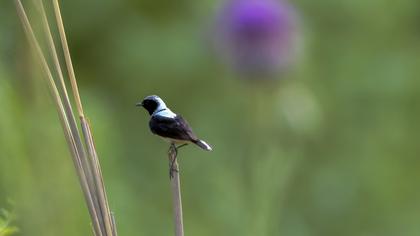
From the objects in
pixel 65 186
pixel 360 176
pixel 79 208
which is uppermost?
pixel 65 186

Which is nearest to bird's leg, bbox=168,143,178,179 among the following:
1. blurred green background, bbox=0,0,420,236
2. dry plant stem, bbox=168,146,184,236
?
dry plant stem, bbox=168,146,184,236

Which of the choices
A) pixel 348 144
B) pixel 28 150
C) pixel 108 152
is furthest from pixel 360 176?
pixel 28 150

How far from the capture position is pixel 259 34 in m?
2.15

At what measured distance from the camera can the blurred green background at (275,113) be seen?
2.16 meters

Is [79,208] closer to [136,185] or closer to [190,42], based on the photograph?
[136,185]

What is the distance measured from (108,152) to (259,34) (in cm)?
40

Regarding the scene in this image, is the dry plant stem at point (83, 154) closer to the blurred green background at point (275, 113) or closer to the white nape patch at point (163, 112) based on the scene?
the white nape patch at point (163, 112)

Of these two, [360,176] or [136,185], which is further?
[360,176]

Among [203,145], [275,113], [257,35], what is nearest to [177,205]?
[203,145]

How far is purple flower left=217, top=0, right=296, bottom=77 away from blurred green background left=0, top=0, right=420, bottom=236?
57 mm

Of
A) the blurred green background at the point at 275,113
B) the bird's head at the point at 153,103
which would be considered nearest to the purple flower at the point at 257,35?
the blurred green background at the point at 275,113

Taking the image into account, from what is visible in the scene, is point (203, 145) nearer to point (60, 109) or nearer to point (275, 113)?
point (60, 109)

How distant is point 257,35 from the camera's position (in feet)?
7.04

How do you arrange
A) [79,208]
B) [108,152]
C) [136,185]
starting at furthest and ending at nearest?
[136,185]
[108,152]
[79,208]
